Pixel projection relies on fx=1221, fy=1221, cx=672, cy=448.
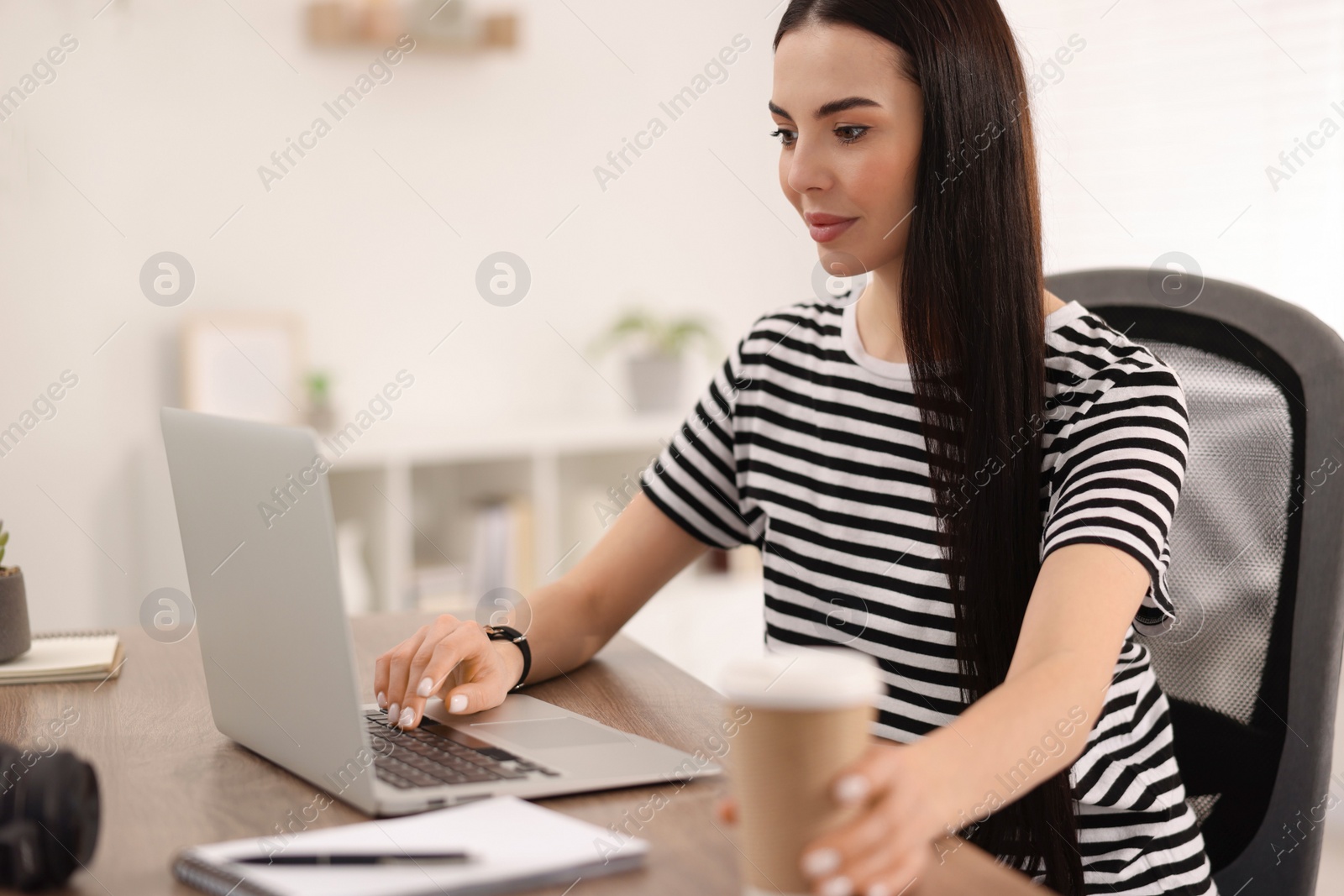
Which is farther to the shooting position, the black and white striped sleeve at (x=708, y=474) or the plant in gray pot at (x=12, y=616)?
the black and white striped sleeve at (x=708, y=474)

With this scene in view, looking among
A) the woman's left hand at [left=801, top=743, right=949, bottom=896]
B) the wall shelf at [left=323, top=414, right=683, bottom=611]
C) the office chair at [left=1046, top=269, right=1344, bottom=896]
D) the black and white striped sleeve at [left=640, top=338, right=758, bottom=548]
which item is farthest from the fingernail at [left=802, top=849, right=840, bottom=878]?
the wall shelf at [left=323, top=414, right=683, bottom=611]

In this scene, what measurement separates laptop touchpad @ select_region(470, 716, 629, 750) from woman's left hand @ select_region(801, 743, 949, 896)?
35 centimetres

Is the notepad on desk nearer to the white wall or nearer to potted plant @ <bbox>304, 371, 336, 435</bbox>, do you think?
the white wall

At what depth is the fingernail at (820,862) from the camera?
55 cm

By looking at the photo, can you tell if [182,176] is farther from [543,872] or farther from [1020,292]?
[543,872]

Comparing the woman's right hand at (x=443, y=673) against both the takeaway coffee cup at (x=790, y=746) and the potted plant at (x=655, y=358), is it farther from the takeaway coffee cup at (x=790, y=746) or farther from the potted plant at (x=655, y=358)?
the potted plant at (x=655, y=358)

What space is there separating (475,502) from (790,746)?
256 centimetres

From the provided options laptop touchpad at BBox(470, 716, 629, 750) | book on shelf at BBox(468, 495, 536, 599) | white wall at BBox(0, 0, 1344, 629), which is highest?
white wall at BBox(0, 0, 1344, 629)

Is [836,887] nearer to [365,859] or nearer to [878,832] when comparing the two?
[878,832]

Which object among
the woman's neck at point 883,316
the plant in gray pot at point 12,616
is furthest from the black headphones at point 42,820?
the woman's neck at point 883,316

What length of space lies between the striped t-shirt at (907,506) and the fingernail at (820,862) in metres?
0.46

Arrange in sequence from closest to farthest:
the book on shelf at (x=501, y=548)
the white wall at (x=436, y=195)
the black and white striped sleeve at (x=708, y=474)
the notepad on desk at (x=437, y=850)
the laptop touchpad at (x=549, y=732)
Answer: the notepad on desk at (x=437, y=850)
the laptop touchpad at (x=549, y=732)
the black and white striped sleeve at (x=708, y=474)
the white wall at (x=436, y=195)
the book on shelf at (x=501, y=548)

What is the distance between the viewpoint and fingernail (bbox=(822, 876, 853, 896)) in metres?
0.55

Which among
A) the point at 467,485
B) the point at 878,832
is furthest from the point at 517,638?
the point at 467,485
